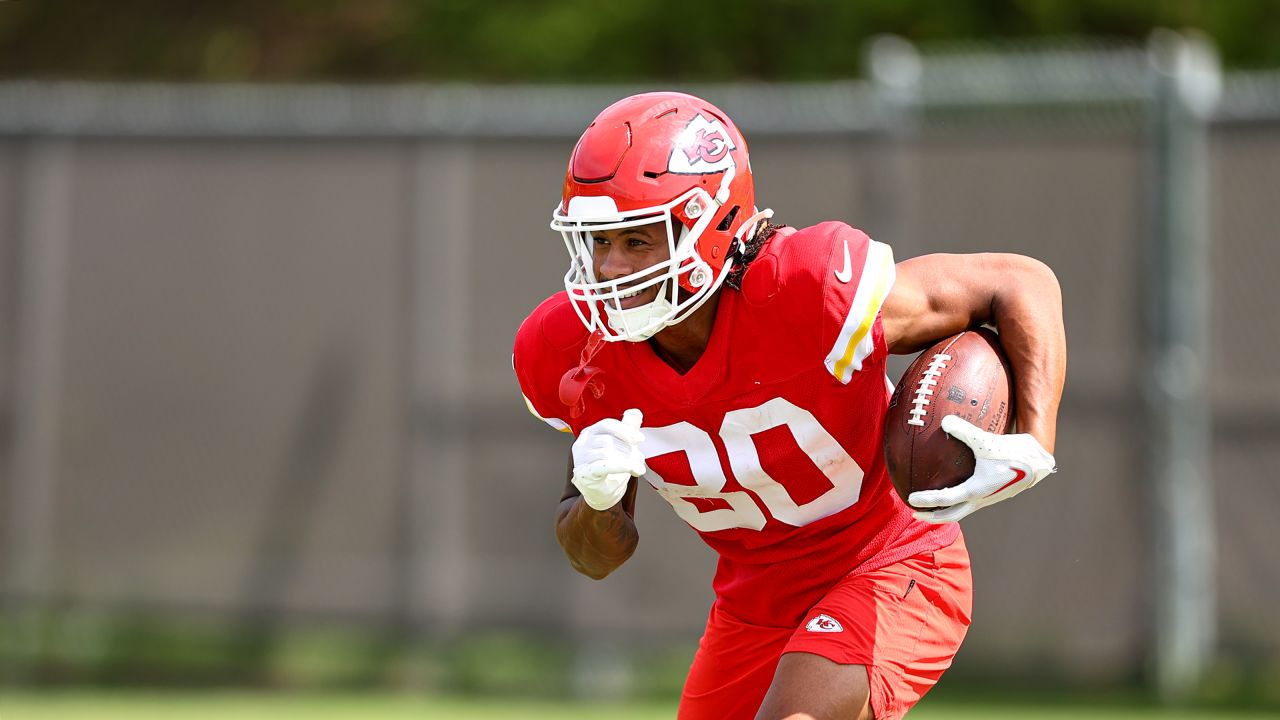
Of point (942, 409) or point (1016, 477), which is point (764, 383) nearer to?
point (942, 409)

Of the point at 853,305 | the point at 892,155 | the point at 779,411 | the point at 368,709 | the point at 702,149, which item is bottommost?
the point at 368,709

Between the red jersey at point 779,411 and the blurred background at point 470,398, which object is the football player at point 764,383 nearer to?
the red jersey at point 779,411

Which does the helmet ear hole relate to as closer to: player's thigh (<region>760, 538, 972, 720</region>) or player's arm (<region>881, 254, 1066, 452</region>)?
player's arm (<region>881, 254, 1066, 452</region>)

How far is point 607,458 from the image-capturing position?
136 inches

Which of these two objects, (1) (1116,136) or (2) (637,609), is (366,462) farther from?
(1) (1116,136)

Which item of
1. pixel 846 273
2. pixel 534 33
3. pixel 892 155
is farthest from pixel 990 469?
pixel 534 33

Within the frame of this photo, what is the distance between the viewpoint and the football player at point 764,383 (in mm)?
3543

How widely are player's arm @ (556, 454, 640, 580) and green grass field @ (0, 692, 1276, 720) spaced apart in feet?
10.6

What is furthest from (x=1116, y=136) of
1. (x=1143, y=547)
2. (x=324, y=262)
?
(x=324, y=262)

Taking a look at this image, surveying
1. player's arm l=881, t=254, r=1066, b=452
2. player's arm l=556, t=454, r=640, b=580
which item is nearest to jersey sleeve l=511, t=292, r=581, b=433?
player's arm l=556, t=454, r=640, b=580

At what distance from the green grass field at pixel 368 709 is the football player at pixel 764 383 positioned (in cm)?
311

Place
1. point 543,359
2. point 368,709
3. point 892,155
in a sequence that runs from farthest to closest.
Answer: point 892,155 < point 368,709 < point 543,359

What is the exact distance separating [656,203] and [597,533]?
78 cm

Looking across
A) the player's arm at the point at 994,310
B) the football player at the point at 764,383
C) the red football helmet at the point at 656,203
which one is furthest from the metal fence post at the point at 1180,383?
the red football helmet at the point at 656,203
